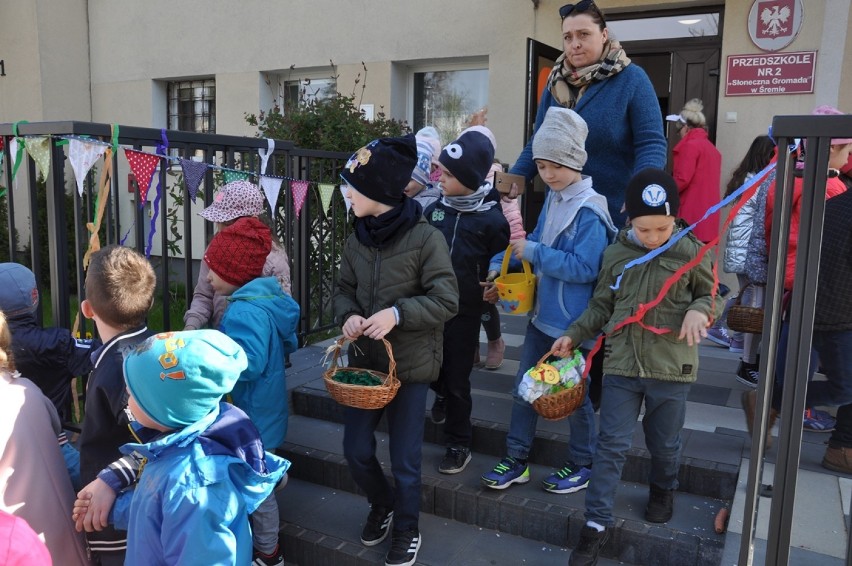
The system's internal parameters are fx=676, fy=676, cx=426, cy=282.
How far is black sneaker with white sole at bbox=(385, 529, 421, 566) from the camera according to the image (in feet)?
9.36

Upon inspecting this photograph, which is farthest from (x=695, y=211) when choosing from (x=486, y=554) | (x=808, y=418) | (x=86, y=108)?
(x=86, y=108)

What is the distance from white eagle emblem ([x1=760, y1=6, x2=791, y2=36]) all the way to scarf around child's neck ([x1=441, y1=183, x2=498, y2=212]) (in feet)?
14.3

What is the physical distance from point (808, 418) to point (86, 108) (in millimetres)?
11502

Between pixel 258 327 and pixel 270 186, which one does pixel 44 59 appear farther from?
pixel 258 327

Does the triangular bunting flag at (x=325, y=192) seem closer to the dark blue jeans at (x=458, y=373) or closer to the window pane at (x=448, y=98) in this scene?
the dark blue jeans at (x=458, y=373)

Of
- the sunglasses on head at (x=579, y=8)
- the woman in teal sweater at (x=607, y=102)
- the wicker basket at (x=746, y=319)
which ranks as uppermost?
the sunglasses on head at (x=579, y=8)

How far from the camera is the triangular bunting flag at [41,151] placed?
10.6 feet

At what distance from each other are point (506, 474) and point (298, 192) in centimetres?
249

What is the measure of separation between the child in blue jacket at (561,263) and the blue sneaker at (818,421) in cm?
150

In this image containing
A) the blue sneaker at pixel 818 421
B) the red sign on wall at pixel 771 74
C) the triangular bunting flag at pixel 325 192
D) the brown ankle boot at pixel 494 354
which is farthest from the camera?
the red sign on wall at pixel 771 74

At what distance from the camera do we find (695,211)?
6266mm

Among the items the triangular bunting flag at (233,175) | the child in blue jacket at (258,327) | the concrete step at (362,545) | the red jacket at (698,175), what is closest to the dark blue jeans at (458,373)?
the concrete step at (362,545)

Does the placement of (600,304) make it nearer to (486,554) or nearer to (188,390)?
(486,554)

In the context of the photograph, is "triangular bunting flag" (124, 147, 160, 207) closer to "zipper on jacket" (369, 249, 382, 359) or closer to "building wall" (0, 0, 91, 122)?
"zipper on jacket" (369, 249, 382, 359)
